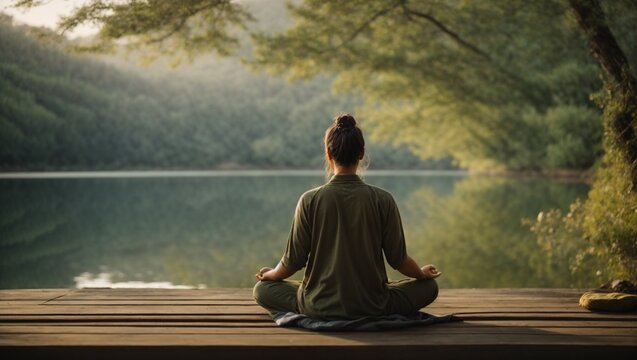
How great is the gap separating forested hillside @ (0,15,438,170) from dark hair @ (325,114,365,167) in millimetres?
37602

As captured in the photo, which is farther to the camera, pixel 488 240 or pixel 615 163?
pixel 488 240

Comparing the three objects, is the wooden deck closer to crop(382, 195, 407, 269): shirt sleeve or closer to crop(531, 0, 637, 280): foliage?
crop(382, 195, 407, 269): shirt sleeve

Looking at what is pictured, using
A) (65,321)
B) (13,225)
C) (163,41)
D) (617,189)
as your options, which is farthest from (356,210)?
(13,225)

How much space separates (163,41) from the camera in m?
9.13

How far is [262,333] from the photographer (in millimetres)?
3135

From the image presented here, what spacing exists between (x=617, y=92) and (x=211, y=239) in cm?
978

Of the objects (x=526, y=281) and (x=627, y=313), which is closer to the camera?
(x=627, y=313)

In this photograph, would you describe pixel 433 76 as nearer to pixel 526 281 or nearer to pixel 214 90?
pixel 526 281

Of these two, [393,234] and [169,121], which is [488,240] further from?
[169,121]

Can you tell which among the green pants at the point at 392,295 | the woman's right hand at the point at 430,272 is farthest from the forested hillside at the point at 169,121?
the woman's right hand at the point at 430,272

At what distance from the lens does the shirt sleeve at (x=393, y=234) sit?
319 centimetres

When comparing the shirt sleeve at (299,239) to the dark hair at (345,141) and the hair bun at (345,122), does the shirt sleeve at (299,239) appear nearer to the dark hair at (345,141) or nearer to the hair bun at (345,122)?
the dark hair at (345,141)

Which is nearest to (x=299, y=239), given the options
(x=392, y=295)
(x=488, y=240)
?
(x=392, y=295)

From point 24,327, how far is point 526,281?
676 cm
